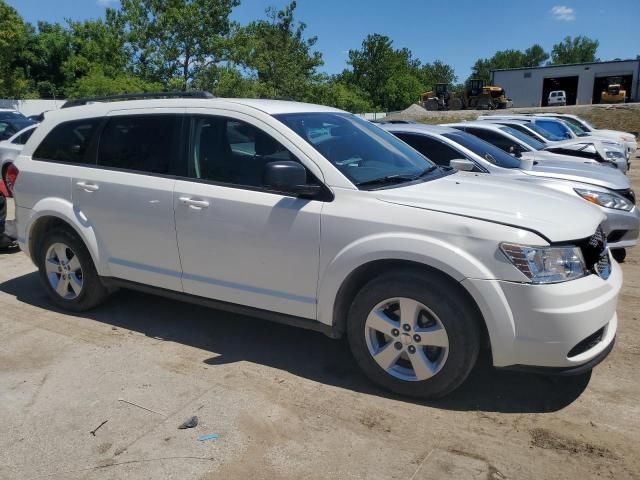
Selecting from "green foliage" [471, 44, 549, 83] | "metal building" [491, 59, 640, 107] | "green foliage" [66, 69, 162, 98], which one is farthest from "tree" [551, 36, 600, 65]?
"green foliage" [66, 69, 162, 98]

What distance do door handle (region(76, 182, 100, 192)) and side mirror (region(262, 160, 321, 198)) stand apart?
69.6 inches

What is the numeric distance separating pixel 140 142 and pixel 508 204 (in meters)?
2.86

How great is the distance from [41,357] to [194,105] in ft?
7.19

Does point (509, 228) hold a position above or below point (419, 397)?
above

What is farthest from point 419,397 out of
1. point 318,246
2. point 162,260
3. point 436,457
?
point 162,260

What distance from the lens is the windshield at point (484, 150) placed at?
7527 mm

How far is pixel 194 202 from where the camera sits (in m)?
4.19

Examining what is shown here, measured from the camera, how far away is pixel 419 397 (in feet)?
11.8

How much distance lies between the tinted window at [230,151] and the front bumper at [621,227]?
423cm

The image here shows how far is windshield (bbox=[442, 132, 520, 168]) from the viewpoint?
24.7 feet

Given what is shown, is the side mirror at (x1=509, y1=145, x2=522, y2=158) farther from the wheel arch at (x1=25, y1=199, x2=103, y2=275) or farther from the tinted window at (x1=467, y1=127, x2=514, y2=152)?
the wheel arch at (x1=25, y1=199, x2=103, y2=275)

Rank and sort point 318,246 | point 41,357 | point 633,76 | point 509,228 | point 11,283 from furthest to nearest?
point 633,76, point 11,283, point 41,357, point 318,246, point 509,228

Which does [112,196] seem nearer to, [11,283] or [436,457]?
[11,283]

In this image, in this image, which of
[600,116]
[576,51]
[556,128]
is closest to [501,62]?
[576,51]
